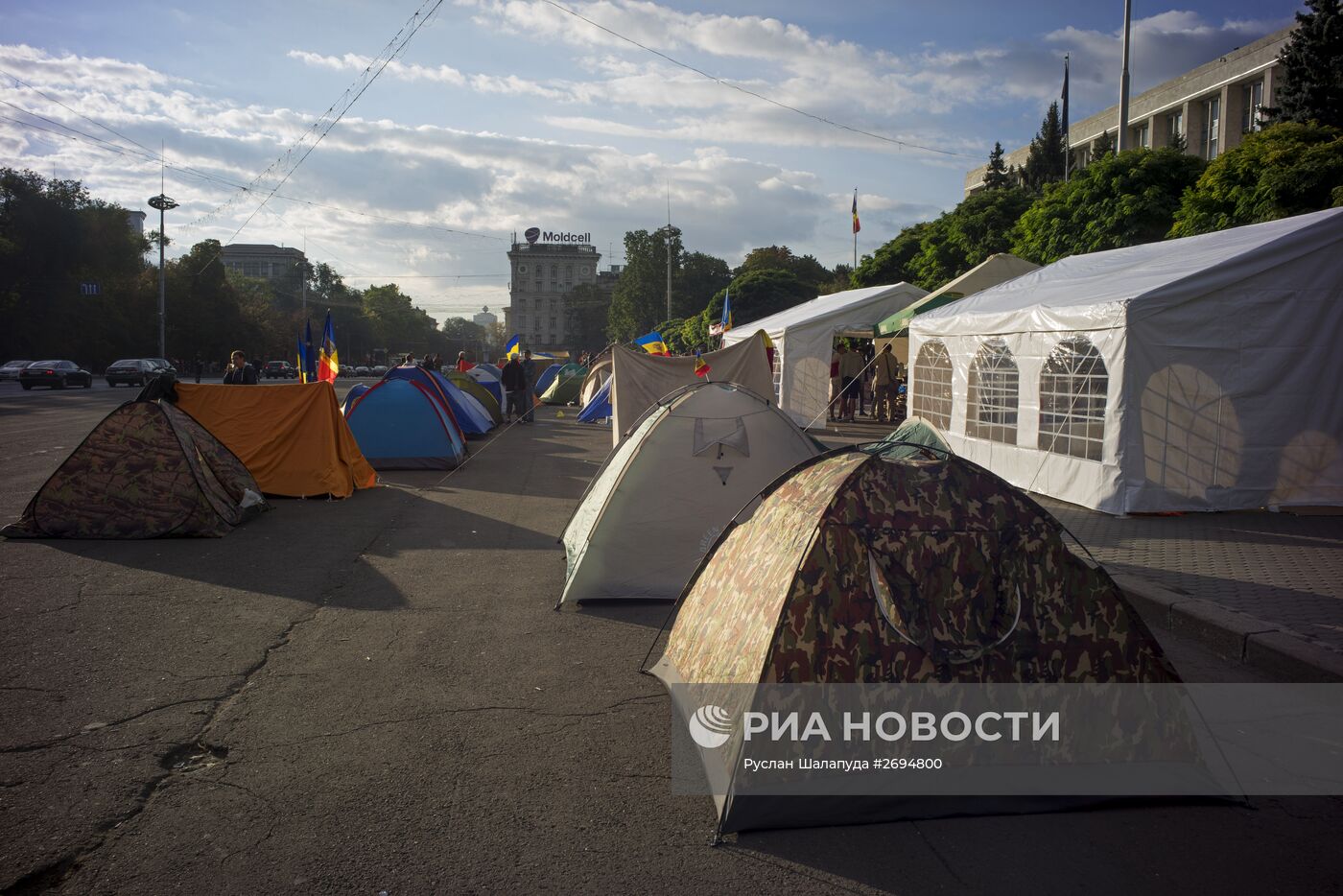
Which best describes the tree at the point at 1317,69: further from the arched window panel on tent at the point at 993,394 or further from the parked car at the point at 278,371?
the parked car at the point at 278,371

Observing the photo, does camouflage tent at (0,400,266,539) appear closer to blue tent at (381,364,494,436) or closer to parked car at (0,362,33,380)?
blue tent at (381,364,494,436)

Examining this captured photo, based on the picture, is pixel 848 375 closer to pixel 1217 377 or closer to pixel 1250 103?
pixel 1217 377

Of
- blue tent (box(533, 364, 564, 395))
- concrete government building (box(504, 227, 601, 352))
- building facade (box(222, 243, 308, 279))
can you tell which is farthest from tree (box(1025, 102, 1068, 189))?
building facade (box(222, 243, 308, 279))

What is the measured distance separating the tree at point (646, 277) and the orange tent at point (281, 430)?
2579 inches

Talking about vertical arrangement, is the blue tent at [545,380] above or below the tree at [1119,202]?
below

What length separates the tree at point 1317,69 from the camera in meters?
29.1

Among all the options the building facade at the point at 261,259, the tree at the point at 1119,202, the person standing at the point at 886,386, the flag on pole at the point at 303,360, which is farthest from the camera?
the building facade at the point at 261,259

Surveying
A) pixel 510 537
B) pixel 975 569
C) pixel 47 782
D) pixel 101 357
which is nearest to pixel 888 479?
pixel 975 569

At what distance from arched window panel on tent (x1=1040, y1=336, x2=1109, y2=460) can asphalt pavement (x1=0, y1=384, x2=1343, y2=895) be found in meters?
4.47

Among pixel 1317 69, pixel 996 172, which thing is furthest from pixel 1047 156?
pixel 1317 69

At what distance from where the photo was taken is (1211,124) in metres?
45.9

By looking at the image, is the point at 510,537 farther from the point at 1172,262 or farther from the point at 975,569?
the point at 1172,262

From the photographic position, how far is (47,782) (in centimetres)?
379

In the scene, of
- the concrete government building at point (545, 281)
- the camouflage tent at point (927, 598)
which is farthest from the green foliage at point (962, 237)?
the concrete government building at point (545, 281)
